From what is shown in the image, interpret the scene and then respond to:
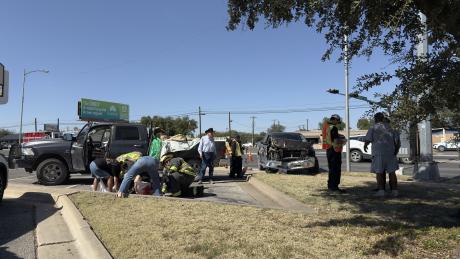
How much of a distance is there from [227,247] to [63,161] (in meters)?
8.54

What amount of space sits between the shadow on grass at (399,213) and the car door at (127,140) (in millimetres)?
5543

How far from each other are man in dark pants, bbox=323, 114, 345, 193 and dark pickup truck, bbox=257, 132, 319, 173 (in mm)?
5692

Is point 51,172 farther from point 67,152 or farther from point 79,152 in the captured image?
point 79,152

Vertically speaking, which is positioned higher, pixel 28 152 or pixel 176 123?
pixel 176 123

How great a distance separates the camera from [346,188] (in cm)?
1021

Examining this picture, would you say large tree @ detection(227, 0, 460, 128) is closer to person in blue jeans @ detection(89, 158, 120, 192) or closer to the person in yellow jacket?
person in blue jeans @ detection(89, 158, 120, 192)

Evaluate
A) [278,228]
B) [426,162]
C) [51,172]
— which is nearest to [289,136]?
[426,162]

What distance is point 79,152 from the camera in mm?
12094

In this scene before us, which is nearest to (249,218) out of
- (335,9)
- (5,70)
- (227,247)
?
(227,247)

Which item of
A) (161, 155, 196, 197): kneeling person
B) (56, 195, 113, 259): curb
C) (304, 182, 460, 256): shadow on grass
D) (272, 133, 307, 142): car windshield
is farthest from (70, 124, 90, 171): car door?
(272, 133, 307, 142): car windshield

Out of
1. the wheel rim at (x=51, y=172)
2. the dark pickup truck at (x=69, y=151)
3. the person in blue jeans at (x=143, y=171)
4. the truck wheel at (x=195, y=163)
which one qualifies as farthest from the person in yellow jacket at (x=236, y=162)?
the person in blue jeans at (x=143, y=171)

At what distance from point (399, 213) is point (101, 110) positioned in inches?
2204

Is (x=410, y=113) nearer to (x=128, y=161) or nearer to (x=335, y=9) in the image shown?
(x=335, y=9)

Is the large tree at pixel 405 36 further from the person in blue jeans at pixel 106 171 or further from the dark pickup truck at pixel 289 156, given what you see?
the dark pickup truck at pixel 289 156
